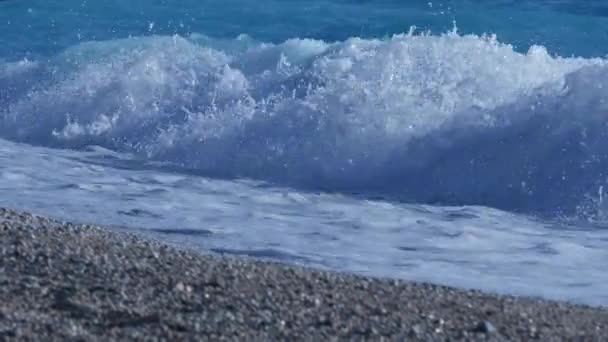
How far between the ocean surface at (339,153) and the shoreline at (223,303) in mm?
778

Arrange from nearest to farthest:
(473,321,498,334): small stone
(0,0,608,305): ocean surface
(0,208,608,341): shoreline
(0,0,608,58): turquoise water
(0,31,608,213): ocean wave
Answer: (0,208,608,341): shoreline, (473,321,498,334): small stone, (0,0,608,305): ocean surface, (0,31,608,213): ocean wave, (0,0,608,58): turquoise water

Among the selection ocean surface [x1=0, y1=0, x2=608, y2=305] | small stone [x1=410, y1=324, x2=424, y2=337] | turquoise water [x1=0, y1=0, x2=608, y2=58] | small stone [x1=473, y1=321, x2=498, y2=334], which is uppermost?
turquoise water [x1=0, y1=0, x2=608, y2=58]

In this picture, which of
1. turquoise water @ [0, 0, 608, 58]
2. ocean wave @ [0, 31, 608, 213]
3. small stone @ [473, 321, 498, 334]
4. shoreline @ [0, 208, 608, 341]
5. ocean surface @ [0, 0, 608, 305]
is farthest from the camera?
turquoise water @ [0, 0, 608, 58]

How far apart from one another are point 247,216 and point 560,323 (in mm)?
2818

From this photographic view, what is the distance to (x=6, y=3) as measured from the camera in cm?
1848

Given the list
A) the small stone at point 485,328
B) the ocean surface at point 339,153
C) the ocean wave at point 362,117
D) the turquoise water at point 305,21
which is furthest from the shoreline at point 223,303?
the turquoise water at point 305,21

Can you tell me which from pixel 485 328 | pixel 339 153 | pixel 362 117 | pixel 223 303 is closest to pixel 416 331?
pixel 485 328

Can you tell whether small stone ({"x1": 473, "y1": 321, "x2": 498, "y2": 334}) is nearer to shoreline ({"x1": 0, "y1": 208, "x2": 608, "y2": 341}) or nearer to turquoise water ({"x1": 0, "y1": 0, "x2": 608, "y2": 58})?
shoreline ({"x1": 0, "y1": 208, "x2": 608, "y2": 341})

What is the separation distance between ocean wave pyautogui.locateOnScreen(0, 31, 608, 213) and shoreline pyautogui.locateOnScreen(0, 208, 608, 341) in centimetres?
317

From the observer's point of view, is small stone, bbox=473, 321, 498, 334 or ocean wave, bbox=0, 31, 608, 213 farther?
ocean wave, bbox=0, 31, 608, 213

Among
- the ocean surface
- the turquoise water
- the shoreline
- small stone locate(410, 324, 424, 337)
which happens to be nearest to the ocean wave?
the ocean surface

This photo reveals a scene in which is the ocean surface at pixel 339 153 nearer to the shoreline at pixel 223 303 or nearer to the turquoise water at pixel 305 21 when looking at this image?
the shoreline at pixel 223 303

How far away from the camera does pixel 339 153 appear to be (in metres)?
9.91

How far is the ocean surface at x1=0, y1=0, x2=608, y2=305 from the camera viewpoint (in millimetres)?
7305
